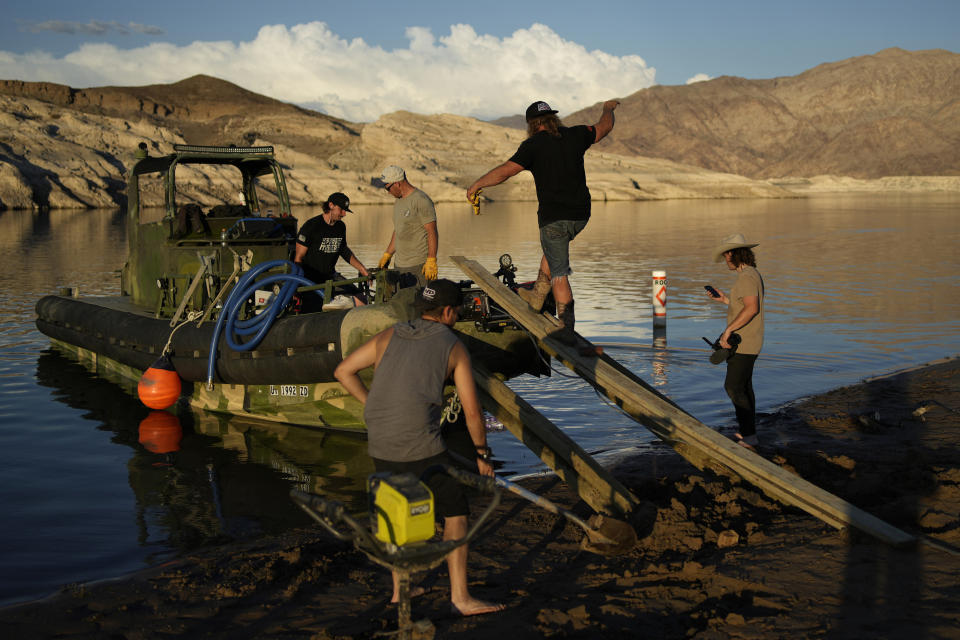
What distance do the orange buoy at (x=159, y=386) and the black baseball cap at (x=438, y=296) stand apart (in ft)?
20.0

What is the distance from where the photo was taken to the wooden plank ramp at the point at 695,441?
17.9 feet

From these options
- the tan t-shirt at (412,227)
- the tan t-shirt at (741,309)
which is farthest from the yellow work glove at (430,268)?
the tan t-shirt at (741,309)

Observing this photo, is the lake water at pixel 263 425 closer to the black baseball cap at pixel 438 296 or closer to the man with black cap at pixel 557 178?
the man with black cap at pixel 557 178

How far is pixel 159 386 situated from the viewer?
997 cm

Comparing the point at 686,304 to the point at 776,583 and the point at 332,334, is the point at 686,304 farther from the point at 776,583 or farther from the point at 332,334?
the point at 776,583

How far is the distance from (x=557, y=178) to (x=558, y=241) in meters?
0.57

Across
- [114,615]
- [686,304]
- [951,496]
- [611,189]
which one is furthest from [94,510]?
[611,189]

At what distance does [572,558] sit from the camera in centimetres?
584

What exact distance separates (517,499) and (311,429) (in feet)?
12.3

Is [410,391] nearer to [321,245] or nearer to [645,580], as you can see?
[645,580]

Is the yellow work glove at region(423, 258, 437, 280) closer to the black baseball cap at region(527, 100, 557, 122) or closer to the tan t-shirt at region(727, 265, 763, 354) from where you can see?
the black baseball cap at region(527, 100, 557, 122)

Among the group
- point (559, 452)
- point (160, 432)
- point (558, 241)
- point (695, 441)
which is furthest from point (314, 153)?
point (695, 441)

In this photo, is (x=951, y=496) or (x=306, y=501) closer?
(x=306, y=501)

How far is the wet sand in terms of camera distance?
459 centimetres
